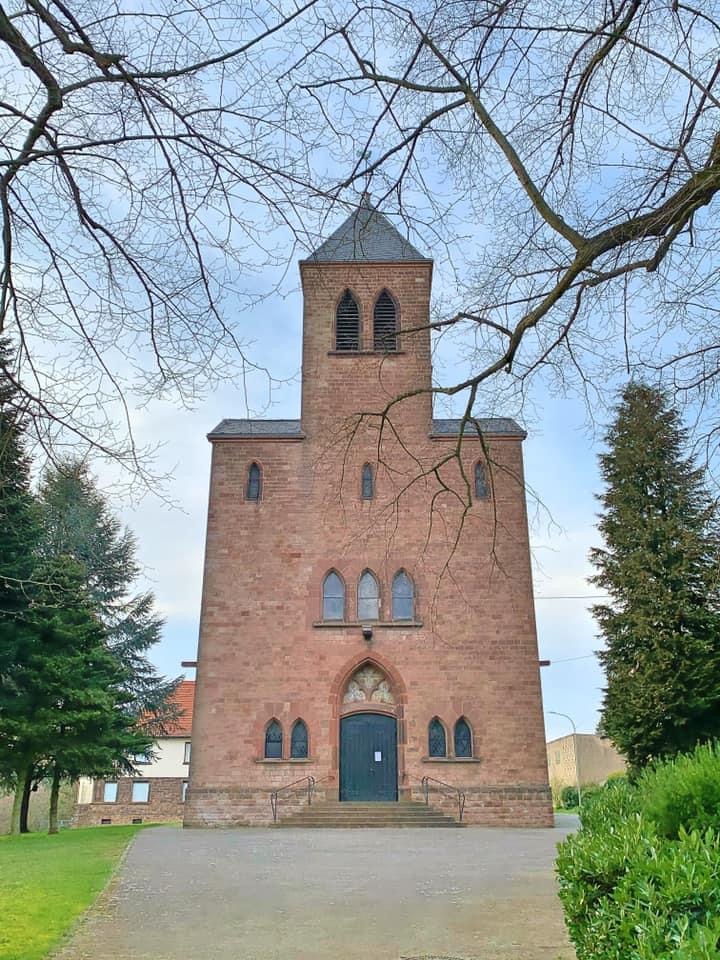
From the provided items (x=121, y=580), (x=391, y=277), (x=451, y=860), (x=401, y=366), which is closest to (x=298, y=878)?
(x=451, y=860)

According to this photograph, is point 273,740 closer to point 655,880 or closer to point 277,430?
point 277,430

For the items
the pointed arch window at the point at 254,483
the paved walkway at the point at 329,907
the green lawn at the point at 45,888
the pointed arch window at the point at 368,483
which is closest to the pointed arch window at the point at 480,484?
the pointed arch window at the point at 368,483

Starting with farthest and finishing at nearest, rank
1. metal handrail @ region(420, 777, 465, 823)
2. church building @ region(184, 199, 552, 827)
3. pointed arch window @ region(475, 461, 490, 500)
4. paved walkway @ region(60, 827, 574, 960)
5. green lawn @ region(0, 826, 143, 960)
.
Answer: pointed arch window @ region(475, 461, 490, 500) → church building @ region(184, 199, 552, 827) → metal handrail @ region(420, 777, 465, 823) → green lawn @ region(0, 826, 143, 960) → paved walkway @ region(60, 827, 574, 960)

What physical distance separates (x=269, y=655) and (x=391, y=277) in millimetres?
12390

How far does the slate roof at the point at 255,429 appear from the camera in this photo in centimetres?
2492

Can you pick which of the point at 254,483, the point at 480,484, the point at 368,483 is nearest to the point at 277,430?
the point at 254,483

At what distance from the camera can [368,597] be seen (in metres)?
23.6

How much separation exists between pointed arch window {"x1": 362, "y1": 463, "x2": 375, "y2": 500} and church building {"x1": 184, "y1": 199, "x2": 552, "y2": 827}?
0.04 m

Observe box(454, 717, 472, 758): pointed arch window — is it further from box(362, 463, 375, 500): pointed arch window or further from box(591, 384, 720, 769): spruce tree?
box(362, 463, 375, 500): pointed arch window

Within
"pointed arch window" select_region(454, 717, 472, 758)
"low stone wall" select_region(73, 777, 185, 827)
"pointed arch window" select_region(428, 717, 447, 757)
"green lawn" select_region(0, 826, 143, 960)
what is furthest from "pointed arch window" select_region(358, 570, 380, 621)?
"low stone wall" select_region(73, 777, 185, 827)

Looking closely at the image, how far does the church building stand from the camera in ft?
71.7

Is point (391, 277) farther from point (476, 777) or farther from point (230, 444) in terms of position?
point (476, 777)

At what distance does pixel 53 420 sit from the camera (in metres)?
5.10

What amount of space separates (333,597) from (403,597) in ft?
6.44
